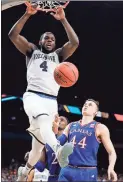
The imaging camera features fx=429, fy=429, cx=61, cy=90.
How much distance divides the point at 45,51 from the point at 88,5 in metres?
6.64

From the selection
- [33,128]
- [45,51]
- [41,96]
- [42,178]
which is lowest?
[42,178]

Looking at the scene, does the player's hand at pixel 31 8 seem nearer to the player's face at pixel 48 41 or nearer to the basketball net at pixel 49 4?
the basketball net at pixel 49 4

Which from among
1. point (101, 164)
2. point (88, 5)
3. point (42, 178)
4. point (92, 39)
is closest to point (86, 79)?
point (92, 39)

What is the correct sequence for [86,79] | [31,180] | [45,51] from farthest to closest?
[86,79], [31,180], [45,51]

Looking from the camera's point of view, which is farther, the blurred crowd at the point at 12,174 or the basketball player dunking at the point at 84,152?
the blurred crowd at the point at 12,174

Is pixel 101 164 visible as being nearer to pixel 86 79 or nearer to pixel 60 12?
pixel 86 79

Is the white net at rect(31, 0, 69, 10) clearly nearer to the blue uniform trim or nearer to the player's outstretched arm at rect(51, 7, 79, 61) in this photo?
the player's outstretched arm at rect(51, 7, 79, 61)

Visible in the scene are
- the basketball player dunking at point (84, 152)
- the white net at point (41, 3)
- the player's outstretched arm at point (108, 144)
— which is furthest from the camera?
the basketball player dunking at point (84, 152)

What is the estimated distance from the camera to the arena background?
10797 mm

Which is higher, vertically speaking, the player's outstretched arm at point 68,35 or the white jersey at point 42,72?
the player's outstretched arm at point 68,35

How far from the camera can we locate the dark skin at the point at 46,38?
4.01 meters

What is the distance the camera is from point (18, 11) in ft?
34.5

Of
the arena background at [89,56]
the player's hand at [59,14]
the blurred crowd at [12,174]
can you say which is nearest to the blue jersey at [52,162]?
the player's hand at [59,14]

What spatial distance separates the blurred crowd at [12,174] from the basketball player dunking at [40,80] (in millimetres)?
7790
